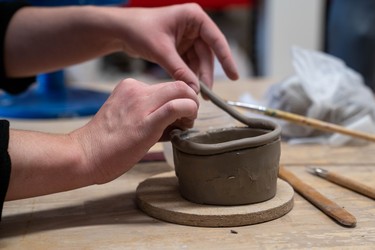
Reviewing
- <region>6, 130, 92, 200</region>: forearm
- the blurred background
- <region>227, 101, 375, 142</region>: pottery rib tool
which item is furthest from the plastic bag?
the blurred background

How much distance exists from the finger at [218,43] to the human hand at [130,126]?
226 millimetres

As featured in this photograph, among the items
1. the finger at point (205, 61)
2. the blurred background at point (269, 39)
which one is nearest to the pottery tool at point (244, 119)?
the finger at point (205, 61)

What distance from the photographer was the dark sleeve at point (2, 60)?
2.87 ft

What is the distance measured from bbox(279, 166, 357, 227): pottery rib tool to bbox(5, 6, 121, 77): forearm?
1.07ft

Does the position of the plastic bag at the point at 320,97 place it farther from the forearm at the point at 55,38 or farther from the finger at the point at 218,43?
the forearm at the point at 55,38

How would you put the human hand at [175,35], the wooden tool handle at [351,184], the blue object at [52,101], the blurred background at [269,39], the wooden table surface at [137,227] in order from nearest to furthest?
the wooden table surface at [137,227], the wooden tool handle at [351,184], the human hand at [175,35], the blue object at [52,101], the blurred background at [269,39]

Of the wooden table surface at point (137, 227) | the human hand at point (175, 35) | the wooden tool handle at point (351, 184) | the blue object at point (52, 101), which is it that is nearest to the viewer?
the wooden table surface at point (137, 227)

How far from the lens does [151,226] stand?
55cm

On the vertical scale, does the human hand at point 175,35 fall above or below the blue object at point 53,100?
above

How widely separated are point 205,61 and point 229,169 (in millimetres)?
287

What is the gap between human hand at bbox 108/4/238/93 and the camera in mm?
779

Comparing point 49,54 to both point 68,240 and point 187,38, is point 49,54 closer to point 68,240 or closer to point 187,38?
point 187,38

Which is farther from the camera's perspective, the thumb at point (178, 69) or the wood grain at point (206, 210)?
the thumb at point (178, 69)

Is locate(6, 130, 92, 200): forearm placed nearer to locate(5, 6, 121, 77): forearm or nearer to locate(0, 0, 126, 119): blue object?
locate(5, 6, 121, 77): forearm
